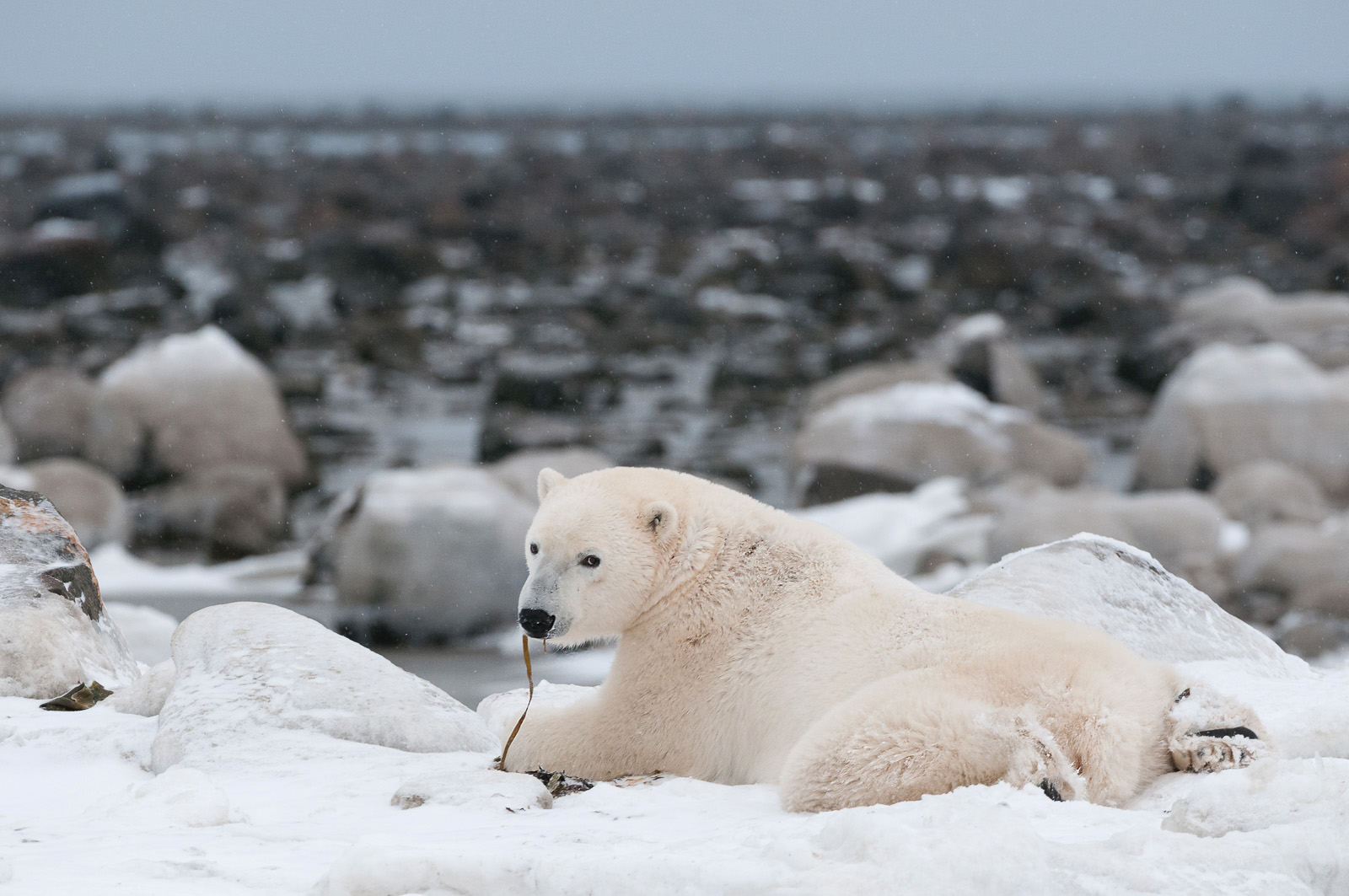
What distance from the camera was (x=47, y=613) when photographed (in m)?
5.02

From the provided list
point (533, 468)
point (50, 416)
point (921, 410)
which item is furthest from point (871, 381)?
point (50, 416)

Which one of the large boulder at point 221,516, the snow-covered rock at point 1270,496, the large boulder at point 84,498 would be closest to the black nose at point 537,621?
the large boulder at point 221,516

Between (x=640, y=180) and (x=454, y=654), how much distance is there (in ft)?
175

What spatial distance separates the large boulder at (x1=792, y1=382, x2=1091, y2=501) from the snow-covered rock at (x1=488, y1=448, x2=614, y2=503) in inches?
92.2

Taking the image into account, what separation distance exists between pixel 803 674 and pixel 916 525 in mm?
8181

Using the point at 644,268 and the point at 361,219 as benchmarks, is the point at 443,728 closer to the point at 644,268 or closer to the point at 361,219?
the point at 644,268

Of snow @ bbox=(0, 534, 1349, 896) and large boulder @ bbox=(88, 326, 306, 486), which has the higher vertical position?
snow @ bbox=(0, 534, 1349, 896)

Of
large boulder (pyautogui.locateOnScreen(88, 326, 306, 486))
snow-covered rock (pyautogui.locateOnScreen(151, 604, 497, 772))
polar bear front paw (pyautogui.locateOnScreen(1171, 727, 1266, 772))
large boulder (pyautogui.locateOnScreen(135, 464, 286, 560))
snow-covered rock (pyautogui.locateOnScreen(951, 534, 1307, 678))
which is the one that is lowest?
large boulder (pyautogui.locateOnScreen(135, 464, 286, 560))

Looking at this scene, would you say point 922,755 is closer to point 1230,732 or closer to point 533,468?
point 1230,732

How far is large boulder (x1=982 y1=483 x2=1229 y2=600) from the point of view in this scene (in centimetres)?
1010

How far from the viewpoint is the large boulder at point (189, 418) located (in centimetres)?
1420

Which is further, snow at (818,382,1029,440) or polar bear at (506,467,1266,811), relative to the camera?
snow at (818,382,1029,440)

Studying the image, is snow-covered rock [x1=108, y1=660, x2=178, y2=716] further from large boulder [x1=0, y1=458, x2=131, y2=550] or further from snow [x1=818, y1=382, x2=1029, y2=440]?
snow [x1=818, y1=382, x2=1029, y2=440]

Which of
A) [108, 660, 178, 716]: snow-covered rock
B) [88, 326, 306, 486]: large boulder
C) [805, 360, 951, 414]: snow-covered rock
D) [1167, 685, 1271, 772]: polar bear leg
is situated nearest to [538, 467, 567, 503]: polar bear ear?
[108, 660, 178, 716]: snow-covered rock
